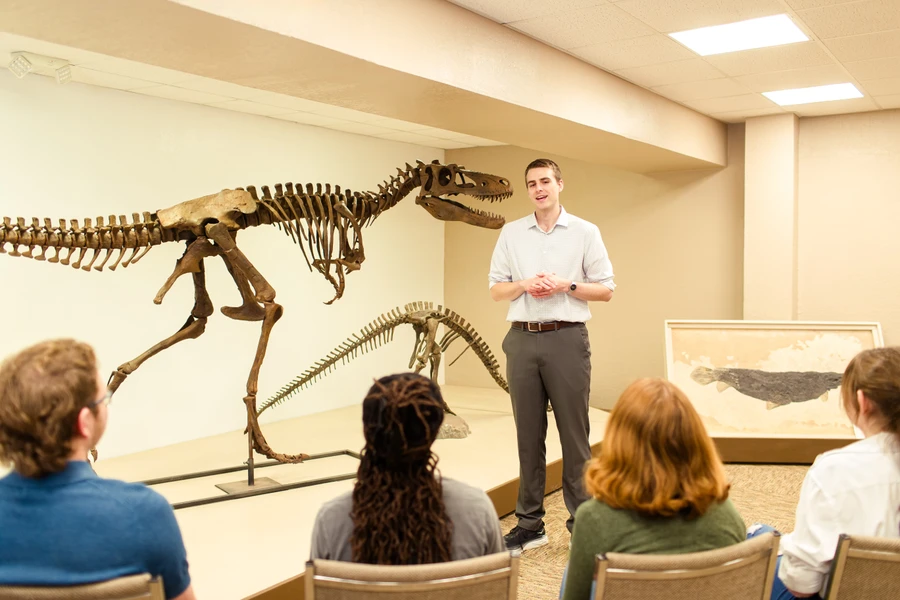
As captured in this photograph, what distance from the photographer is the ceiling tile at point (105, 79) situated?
16.3 ft

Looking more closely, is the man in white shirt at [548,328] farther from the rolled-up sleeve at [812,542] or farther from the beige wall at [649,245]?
the beige wall at [649,245]

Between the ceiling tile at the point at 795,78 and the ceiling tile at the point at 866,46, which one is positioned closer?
the ceiling tile at the point at 866,46

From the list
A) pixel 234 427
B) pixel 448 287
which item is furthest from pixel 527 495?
pixel 448 287

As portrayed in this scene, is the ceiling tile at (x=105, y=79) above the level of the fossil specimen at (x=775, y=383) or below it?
above

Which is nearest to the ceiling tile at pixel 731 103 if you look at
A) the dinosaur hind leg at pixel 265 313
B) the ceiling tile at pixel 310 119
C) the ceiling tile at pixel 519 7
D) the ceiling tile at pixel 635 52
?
the ceiling tile at pixel 635 52

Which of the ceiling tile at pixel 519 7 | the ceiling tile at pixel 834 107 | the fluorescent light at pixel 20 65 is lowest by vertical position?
the fluorescent light at pixel 20 65

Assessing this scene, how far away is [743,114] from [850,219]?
1235 millimetres

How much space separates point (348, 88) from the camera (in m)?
3.94

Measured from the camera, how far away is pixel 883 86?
562 centimetres

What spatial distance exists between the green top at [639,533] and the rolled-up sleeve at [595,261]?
6.56 ft

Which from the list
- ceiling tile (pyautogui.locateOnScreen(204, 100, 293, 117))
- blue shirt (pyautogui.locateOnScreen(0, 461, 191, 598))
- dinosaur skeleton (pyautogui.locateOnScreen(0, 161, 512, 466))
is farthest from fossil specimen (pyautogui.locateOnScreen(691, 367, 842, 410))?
blue shirt (pyautogui.locateOnScreen(0, 461, 191, 598))

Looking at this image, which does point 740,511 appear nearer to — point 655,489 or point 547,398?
point 547,398

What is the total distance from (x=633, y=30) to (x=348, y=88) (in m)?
1.55

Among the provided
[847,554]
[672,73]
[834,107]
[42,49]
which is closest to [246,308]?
[42,49]
